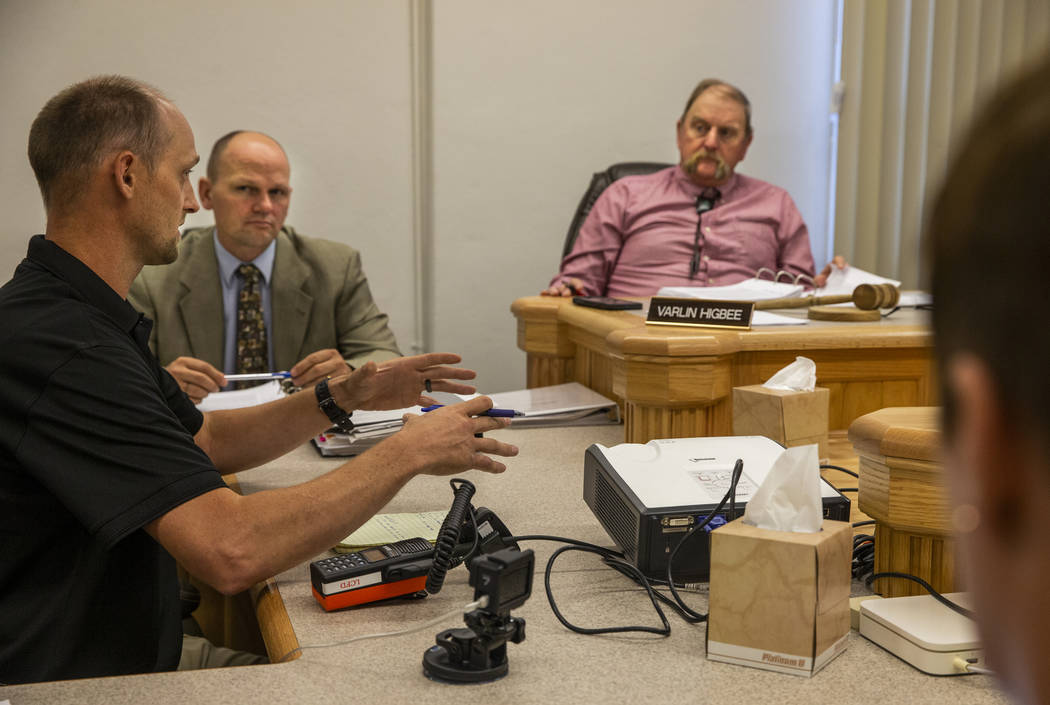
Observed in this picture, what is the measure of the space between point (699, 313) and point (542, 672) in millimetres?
1021

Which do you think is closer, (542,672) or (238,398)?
(542,672)

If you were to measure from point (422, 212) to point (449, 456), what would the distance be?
2.72 metres

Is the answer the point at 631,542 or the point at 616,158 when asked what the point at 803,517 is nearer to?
the point at 631,542

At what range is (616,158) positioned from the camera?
403 cm

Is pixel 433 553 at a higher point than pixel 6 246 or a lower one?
lower

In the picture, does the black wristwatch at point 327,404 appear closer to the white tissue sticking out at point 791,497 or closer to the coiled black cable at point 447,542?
the coiled black cable at point 447,542

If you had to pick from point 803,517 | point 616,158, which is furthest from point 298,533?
point 616,158

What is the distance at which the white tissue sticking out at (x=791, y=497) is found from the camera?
986 mm


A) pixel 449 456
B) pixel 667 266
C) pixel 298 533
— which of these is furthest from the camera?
pixel 667 266

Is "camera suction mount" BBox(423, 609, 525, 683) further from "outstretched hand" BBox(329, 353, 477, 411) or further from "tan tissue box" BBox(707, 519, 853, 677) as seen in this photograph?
"outstretched hand" BBox(329, 353, 477, 411)

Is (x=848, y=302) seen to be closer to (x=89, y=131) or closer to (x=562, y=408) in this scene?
(x=562, y=408)

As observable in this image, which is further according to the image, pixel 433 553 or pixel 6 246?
pixel 6 246

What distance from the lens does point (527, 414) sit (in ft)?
6.79

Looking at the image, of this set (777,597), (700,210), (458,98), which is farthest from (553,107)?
(777,597)
